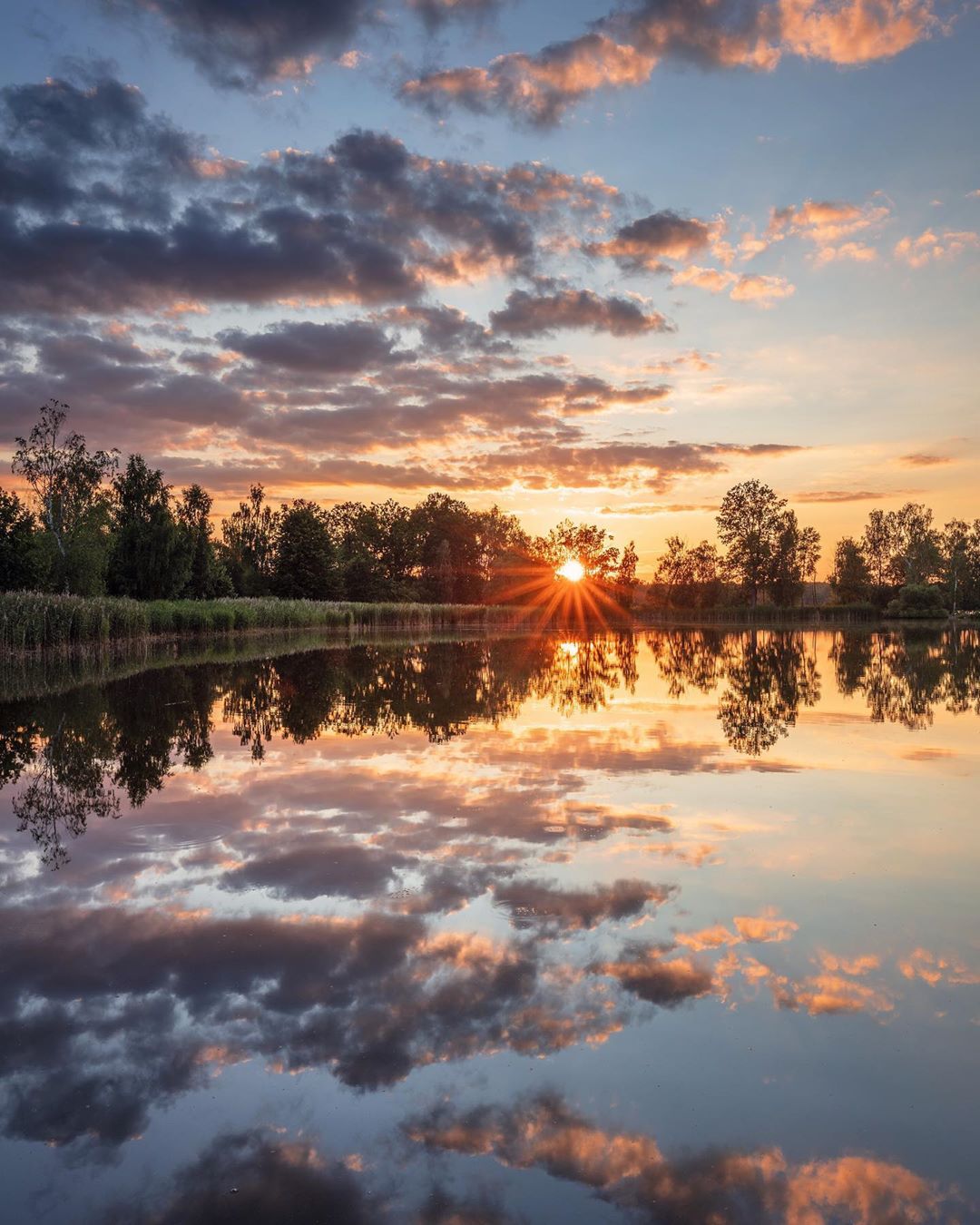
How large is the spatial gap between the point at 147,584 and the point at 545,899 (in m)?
48.9

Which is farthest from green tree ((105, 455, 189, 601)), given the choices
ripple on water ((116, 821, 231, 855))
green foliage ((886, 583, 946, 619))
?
green foliage ((886, 583, 946, 619))

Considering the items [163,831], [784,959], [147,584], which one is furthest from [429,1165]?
[147,584]

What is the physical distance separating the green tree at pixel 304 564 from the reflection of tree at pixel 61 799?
254 feet

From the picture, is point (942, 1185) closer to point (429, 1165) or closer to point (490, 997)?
point (429, 1165)

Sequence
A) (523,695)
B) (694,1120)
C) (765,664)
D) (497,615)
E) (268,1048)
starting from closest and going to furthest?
(694,1120), (268,1048), (523,695), (765,664), (497,615)

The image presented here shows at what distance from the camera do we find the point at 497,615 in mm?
87125

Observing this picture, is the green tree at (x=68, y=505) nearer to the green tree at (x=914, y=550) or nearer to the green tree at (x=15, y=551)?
the green tree at (x=15, y=551)

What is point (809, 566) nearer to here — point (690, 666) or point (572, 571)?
point (572, 571)

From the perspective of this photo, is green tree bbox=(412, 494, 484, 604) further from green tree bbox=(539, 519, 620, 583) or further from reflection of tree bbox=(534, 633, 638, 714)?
reflection of tree bbox=(534, 633, 638, 714)

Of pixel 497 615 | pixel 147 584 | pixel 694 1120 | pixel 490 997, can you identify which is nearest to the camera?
pixel 694 1120

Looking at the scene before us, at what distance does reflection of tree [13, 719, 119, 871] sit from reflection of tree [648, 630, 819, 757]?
7992 mm

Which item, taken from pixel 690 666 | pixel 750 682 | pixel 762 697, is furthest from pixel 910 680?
pixel 690 666

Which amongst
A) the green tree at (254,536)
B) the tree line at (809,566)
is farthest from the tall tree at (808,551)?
the green tree at (254,536)

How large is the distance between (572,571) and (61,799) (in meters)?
107
